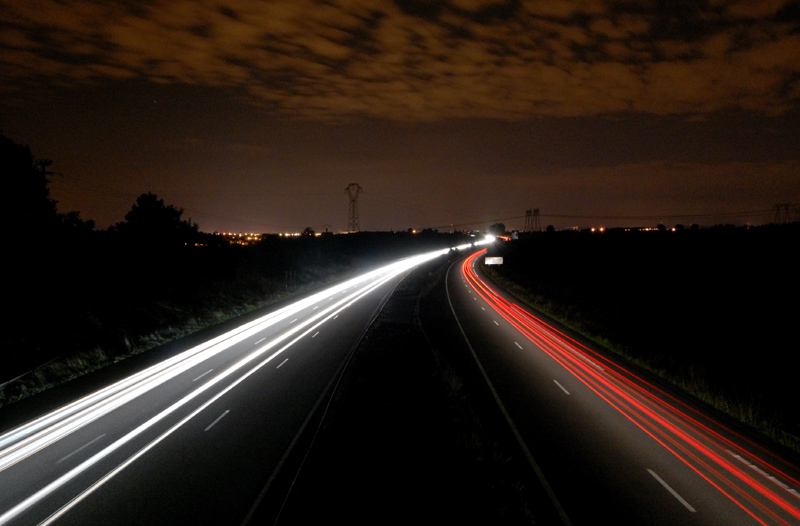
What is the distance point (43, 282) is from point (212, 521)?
81.4 ft

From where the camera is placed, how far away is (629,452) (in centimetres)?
1186

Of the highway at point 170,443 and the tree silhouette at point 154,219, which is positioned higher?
the tree silhouette at point 154,219

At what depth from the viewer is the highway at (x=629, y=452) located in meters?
9.33

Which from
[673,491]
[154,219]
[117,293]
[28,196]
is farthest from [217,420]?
[154,219]

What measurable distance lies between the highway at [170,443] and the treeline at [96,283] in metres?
5.95

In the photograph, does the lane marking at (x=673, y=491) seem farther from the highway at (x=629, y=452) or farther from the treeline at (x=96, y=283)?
the treeline at (x=96, y=283)

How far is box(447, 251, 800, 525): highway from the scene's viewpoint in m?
9.33

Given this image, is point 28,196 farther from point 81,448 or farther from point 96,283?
point 81,448

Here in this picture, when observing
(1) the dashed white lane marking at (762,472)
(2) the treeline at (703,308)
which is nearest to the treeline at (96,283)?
(1) the dashed white lane marking at (762,472)

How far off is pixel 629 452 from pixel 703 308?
2651 centimetres

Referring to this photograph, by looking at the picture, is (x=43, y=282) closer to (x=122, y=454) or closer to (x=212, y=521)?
(x=122, y=454)

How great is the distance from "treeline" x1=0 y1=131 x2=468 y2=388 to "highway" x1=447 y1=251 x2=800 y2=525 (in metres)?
18.1

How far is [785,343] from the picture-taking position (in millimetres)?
23938

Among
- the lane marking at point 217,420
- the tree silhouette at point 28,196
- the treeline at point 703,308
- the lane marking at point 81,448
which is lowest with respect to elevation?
the treeline at point 703,308
